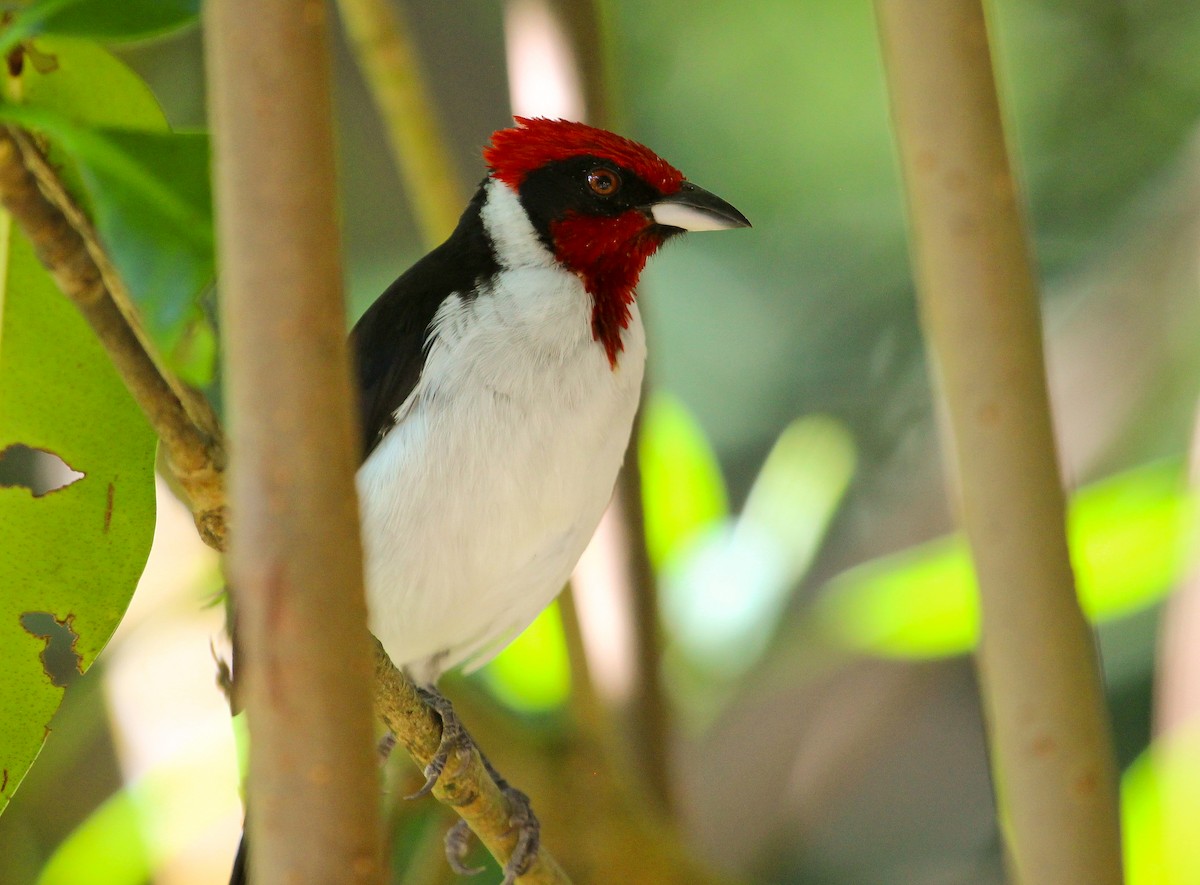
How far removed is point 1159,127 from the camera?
8.40 feet

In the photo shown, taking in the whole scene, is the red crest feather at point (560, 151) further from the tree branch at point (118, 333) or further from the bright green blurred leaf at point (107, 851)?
the bright green blurred leaf at point (107, 851)

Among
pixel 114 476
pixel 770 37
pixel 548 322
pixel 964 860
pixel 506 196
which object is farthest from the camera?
pixel 770 37

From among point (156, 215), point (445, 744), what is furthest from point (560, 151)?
point (156, 215)

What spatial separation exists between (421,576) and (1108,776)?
2.23 ft

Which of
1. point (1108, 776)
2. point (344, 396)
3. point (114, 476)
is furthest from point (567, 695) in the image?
point (344, 396)

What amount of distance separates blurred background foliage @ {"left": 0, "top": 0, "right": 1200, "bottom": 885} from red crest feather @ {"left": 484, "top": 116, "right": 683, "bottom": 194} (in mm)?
442

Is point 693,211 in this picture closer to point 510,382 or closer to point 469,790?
point 510,382

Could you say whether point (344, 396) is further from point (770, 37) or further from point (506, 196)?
point (770, 37)

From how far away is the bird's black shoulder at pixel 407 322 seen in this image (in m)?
1.17

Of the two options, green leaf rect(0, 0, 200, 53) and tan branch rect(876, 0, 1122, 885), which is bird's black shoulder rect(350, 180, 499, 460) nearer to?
green leaf rect(0, 0, 200, 53)

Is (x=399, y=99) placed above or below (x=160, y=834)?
above

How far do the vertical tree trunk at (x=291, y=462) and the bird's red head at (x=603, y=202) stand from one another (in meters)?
0.77

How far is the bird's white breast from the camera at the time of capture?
108cm

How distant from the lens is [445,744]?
41.6 inches
